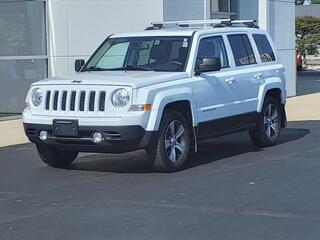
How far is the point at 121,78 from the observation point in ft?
32.3

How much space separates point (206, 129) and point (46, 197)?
3067 millimetres

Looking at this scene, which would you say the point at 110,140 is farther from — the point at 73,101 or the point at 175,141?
the point at 175,141

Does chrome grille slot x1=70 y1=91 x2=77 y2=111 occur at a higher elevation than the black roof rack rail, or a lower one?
lower

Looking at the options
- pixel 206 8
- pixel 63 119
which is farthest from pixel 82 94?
pixel 206 8

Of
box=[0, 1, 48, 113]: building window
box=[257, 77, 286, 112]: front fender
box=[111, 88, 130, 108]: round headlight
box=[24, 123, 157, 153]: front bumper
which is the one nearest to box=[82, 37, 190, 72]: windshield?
box=[111, 88, 130, 108]: round headlight

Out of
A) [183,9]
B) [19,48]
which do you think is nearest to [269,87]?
[19,48]

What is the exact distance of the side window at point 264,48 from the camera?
12367 mm

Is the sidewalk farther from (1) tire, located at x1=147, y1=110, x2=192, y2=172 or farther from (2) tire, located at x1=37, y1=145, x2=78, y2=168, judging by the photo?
(1) tire, located at x1=147, y1=110, x2=192, y2=172

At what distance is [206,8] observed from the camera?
66.6 ft

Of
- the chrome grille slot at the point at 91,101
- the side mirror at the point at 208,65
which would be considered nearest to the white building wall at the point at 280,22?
the side mirror at the point at 208,65

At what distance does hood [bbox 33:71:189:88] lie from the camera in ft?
31.6

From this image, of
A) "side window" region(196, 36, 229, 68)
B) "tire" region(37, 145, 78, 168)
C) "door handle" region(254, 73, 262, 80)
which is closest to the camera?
"tire" region(37, 145, 78, 168)

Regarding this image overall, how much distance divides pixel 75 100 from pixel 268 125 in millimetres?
3923

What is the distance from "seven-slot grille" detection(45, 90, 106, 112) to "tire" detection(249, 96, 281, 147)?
3363 mm
